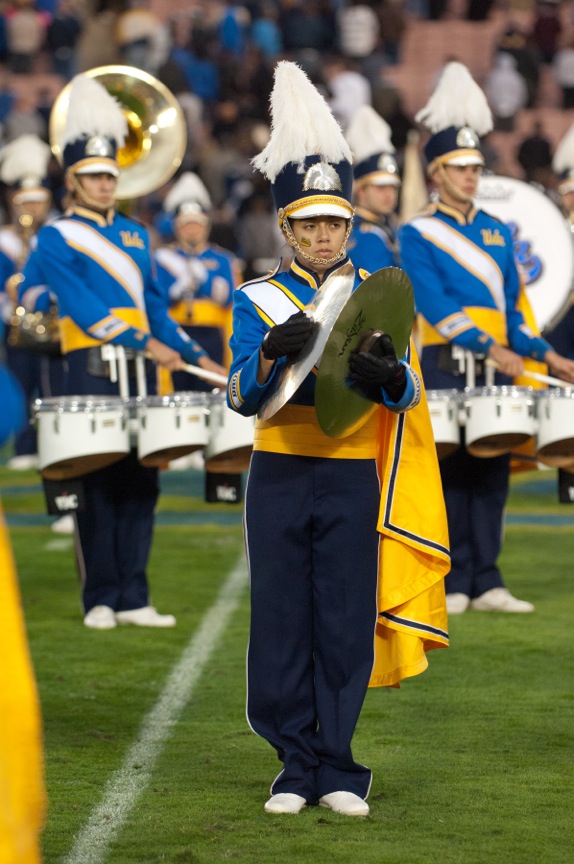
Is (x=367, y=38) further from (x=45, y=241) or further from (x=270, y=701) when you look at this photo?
(x=270, y=701)

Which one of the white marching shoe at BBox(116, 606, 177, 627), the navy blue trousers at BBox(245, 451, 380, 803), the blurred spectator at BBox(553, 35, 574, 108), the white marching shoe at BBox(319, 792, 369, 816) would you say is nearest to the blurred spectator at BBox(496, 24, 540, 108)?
the blurred spectator at BBox(553, 35, 574, 108)

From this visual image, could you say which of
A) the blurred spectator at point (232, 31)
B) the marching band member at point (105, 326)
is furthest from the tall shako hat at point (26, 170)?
the blurred spectator at point (232, 31)

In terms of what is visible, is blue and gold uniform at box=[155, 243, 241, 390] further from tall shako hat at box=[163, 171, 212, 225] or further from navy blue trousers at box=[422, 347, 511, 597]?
navy blue trousers at box=[422, 347, 511, 597]

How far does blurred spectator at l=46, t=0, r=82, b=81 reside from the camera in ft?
67.1

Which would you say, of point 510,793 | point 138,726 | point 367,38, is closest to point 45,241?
point 138,726

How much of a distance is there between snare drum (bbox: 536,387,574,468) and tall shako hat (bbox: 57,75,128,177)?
6.42ft

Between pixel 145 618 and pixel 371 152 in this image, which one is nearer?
pixel 145 618

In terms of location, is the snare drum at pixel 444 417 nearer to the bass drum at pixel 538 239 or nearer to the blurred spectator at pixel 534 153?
the bass drum at pixel 538 239

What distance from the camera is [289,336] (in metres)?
4.11

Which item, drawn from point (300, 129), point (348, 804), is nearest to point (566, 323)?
point (300, 129)

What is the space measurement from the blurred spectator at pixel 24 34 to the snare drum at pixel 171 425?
14826mm

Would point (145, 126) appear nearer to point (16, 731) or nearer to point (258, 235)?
point (16, 731)

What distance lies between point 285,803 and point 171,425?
2.43 metres

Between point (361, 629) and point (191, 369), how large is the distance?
2.71 meters
